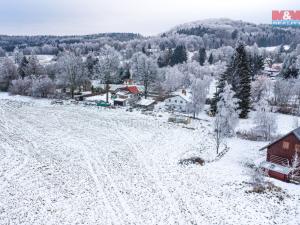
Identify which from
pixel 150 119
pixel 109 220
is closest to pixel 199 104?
pixel 150 119

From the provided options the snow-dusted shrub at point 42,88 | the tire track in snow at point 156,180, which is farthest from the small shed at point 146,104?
the snow-dusted shrub at point 42,88

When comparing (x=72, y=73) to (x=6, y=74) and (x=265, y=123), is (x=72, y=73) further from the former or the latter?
(x=265, y=123)

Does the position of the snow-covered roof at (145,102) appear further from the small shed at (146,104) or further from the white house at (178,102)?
the white house at (178,102)

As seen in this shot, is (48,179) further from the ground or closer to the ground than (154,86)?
closer to the ground

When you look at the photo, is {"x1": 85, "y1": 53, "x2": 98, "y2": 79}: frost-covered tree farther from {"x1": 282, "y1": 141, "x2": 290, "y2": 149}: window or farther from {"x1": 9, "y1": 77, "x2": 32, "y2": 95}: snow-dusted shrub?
{"x1": 282, "y1": 141, "x2": 290, "y2": 149}: window

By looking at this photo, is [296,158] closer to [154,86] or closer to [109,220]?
[109,220]

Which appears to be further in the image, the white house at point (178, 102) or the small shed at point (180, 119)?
the white house at point (178, 102)
